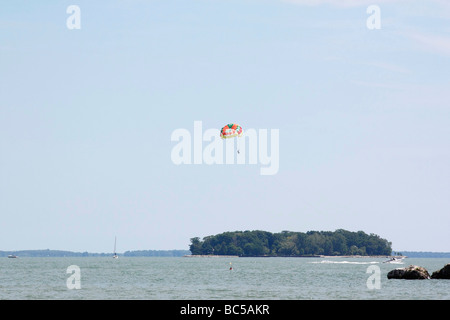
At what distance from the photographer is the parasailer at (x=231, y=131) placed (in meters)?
91.1

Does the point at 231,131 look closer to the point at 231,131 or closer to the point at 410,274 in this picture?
the point at 231,131

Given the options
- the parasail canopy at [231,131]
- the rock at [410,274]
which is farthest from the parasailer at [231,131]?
the rock at [410,274]

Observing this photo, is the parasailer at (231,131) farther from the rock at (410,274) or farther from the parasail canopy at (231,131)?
the rock at (410,274)

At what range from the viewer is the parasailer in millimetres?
91125

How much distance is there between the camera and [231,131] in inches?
3602

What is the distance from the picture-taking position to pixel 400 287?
257 feet

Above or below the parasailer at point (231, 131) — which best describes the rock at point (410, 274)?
below

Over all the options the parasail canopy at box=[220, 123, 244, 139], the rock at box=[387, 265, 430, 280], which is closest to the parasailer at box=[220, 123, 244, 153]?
the parasail canopy at box=[220, 123, 244, 139]

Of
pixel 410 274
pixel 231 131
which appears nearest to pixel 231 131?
pixel 231 131

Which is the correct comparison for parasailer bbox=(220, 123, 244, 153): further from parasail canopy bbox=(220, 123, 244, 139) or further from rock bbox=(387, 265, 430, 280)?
rock bbox=(387, 265, 430, 280)
